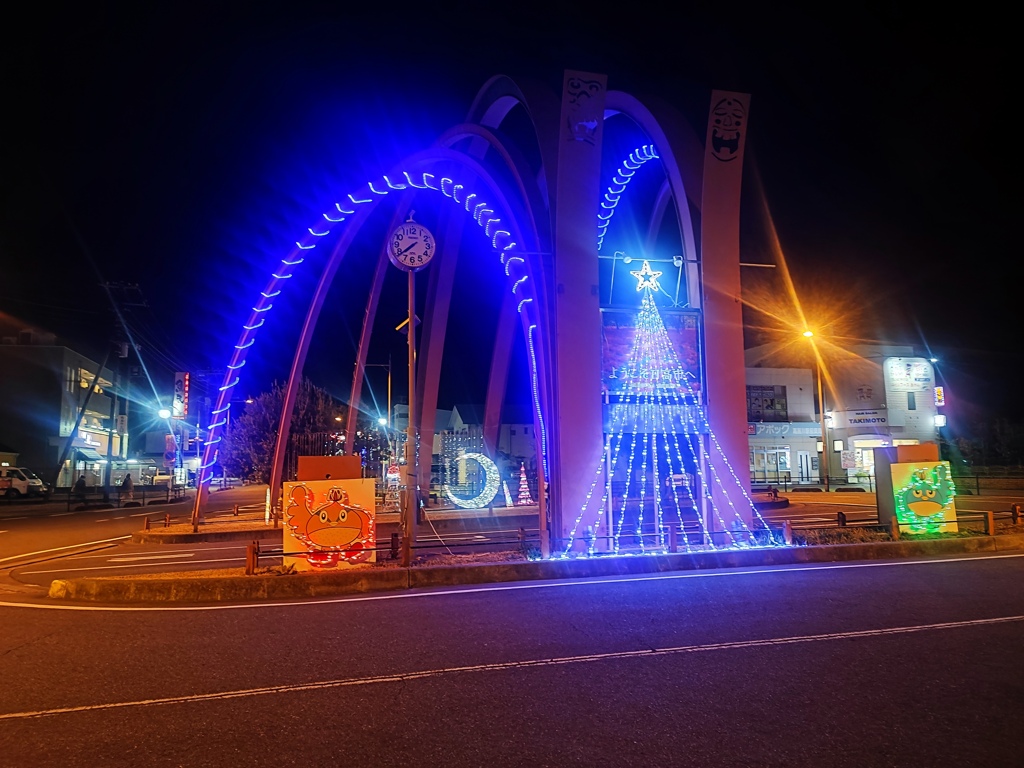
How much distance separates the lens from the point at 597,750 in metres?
4.32

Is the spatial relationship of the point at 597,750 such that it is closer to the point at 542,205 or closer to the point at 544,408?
the point at 544,408

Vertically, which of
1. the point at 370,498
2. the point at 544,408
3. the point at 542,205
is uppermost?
the point at 542,205

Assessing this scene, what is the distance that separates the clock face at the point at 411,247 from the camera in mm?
16641

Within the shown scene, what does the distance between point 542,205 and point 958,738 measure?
42.9ft

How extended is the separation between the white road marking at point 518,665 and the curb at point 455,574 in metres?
4.48

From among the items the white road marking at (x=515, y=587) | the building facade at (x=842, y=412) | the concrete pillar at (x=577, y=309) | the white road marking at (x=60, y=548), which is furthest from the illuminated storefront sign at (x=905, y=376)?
the white road marking at (x=60, y=548)

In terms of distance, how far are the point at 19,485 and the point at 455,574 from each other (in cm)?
3578

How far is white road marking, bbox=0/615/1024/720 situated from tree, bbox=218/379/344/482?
3299 centimetres

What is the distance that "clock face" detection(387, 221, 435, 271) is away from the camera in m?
16.6

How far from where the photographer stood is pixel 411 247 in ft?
54.6

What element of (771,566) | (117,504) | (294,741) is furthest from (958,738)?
(117,504)

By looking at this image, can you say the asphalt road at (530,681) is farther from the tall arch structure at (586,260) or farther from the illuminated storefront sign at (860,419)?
the illuminated storefront sign at (860,419)

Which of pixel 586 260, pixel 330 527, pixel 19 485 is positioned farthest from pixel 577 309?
pixel 19 485

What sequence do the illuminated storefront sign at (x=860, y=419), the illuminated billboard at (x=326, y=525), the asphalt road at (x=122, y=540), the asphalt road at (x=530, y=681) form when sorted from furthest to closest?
the illuminated storefront sign at (x=860, y=419) < the asphalt road at (x=122, y=540) < the illuminated billboard at (x=326, y=525) < the asphalt road at (x=530, y=681)
